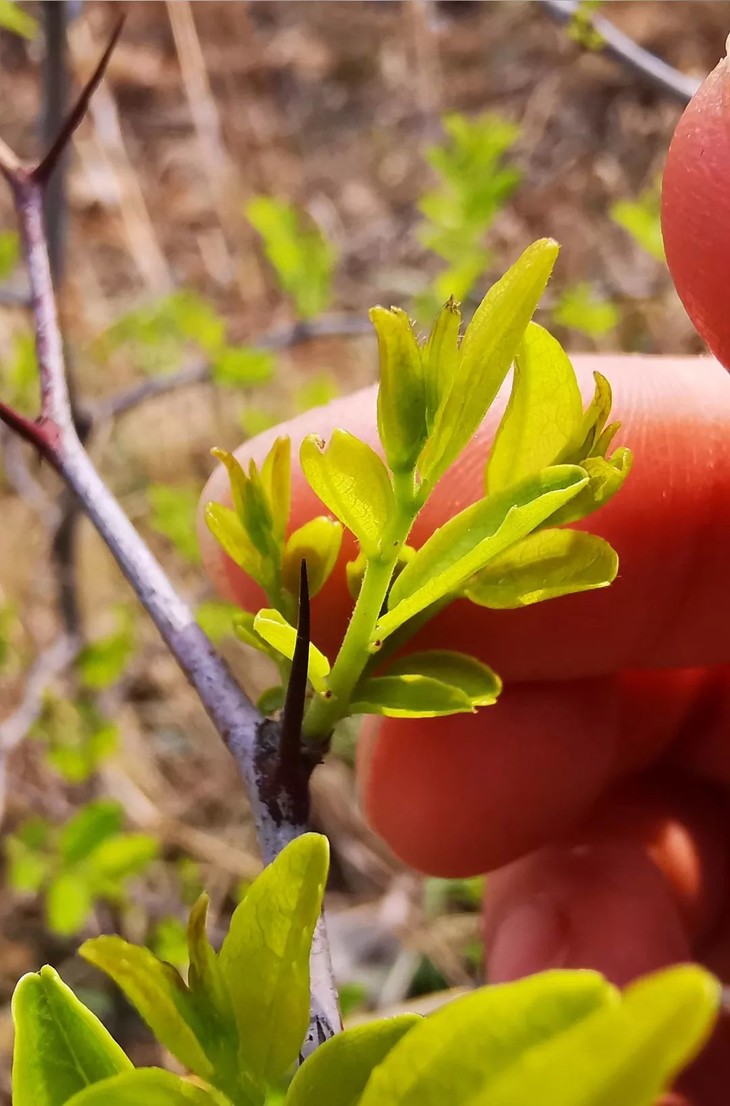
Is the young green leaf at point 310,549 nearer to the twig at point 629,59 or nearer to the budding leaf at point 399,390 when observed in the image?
the budding leaf at point 399,390

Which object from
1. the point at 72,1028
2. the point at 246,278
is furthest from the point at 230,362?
the point at 246,278

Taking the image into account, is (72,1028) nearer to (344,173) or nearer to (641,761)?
(641,761)

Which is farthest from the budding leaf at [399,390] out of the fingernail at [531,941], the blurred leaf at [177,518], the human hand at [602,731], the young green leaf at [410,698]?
the blurred leaf at [177,518]

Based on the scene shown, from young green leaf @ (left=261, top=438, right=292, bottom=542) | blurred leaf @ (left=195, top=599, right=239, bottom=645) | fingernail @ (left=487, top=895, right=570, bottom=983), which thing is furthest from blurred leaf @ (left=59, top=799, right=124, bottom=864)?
young green leaf @ (left=261, top=438, right=292, bottom=542)

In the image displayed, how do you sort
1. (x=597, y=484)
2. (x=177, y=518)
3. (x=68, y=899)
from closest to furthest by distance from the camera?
(x=597, y=484)
(x=68, y=899)
(x=177, y=518)

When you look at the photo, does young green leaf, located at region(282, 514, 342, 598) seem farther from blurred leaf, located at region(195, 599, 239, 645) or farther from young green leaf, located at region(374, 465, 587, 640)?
blurred leaf, located at region(195, 599, 239, 645)

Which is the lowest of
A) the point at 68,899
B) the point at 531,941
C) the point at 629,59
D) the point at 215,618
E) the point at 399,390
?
the point at 68,899

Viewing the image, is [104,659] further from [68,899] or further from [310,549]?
[310,549]

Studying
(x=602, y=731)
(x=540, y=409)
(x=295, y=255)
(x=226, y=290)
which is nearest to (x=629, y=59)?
(x=295, y=255)
